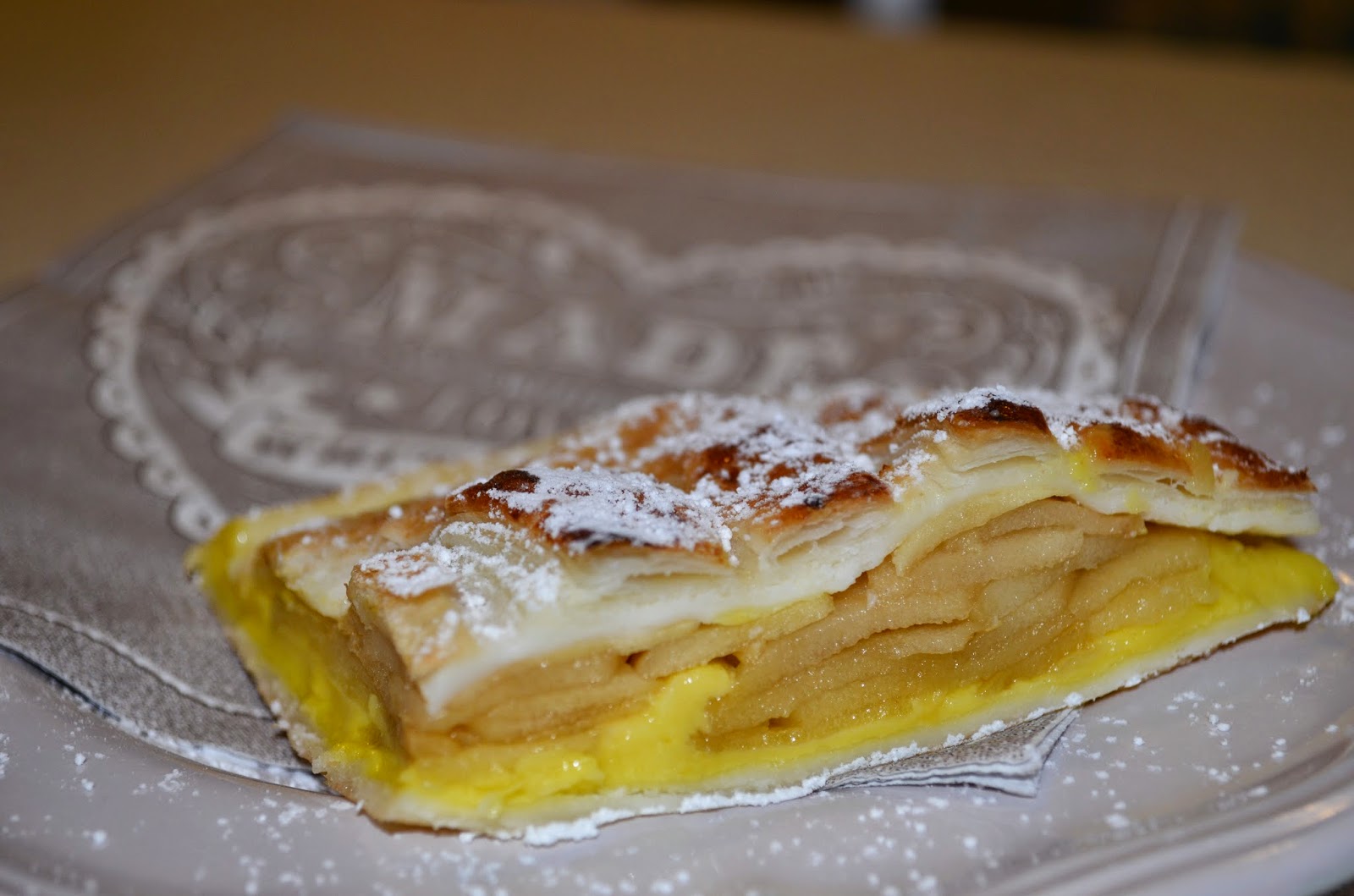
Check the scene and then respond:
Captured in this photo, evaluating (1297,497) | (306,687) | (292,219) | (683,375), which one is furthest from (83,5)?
(1297,497)

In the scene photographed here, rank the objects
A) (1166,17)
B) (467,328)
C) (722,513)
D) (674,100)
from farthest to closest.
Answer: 1. (1166,17)
2. (674,100)
3. (467,328)
4. (722,513)

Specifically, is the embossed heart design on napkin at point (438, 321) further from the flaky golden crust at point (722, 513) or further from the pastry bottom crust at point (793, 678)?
the flaky golden crust at point (722, 513)

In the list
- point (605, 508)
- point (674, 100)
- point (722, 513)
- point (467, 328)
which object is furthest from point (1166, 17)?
point (605, 508)

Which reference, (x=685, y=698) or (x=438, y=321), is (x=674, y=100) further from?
(x=685, y=698)

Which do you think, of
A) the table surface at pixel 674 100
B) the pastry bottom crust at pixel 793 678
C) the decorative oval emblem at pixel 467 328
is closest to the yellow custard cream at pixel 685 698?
the pastry bottom crust at pixel 793 678

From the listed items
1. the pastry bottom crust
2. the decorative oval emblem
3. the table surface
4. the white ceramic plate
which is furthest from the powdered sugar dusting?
the table surface

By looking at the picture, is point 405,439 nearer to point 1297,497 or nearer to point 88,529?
point 88,529
